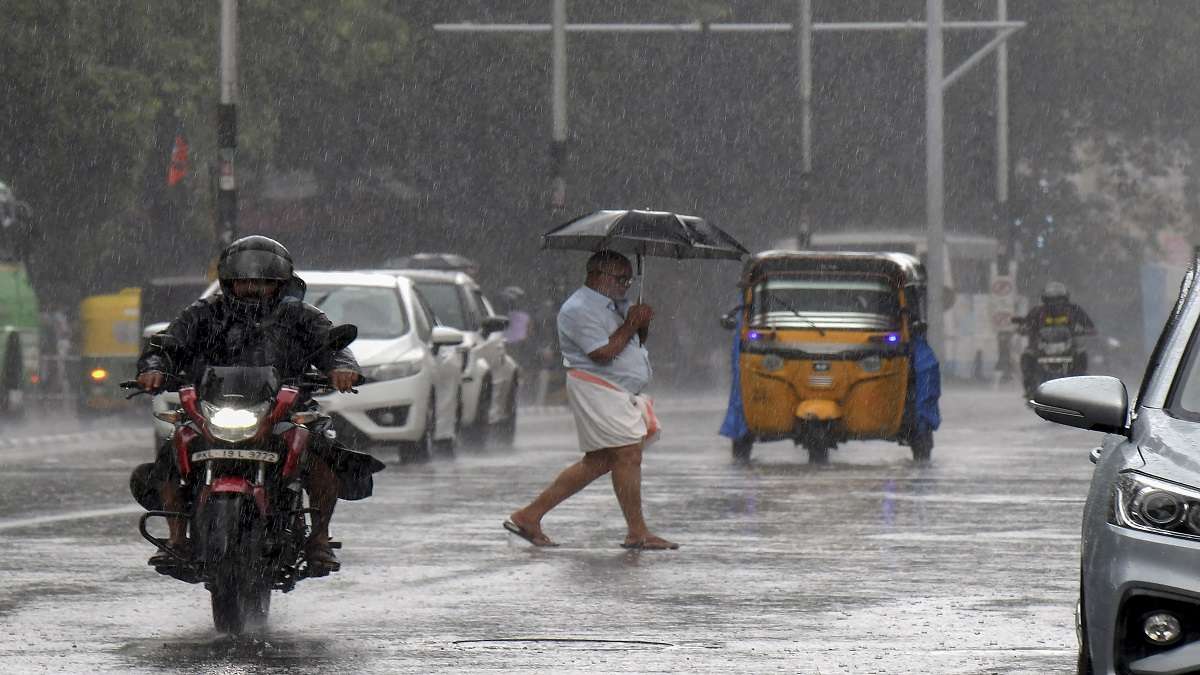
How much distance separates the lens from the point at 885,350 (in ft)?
73.9

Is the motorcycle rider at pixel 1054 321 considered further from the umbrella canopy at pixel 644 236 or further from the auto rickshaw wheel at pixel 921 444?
the umbrella canopy at pixel 644 236

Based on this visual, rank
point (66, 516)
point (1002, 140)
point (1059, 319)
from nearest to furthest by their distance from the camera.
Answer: point (66, 516), point (1059, 319), point (1002, 140)

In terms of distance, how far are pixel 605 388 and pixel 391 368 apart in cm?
780

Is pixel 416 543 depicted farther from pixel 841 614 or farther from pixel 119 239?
pixel 119 239

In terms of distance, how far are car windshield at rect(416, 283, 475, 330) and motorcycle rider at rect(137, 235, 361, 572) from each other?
15.0 metres

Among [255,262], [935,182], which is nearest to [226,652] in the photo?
[255,262]

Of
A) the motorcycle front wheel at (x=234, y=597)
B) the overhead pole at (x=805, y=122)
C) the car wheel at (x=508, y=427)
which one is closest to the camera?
the motorcycle front wheel at (x=234, y=597)

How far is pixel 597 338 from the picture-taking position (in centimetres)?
1402

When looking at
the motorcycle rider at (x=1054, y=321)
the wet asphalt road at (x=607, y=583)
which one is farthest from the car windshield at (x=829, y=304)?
the motorcycle rider at (x=1054, y=321)

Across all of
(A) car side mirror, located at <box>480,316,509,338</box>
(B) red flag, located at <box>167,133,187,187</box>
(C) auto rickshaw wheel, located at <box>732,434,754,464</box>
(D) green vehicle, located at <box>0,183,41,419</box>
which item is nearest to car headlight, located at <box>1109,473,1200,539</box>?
(C) auto rickshaw wheel, located at <box>732,434,754,464</box>

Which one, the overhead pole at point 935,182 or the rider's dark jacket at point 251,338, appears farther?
the overhead pole at point 935,182

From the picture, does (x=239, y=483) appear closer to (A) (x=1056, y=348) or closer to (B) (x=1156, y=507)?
(B) (x=1156, y=507)

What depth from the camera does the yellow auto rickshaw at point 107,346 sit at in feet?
104

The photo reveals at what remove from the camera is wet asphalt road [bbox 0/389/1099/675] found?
9.41 metres
